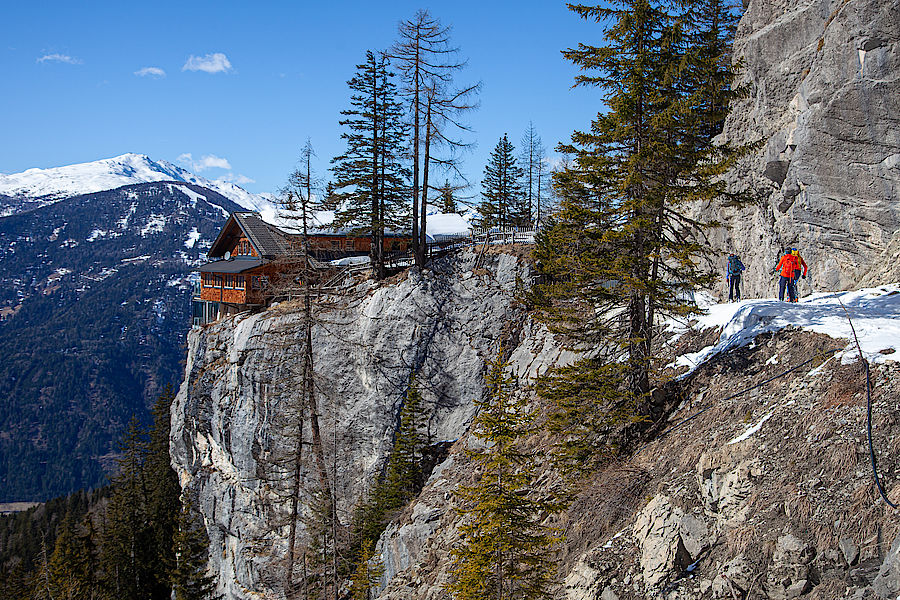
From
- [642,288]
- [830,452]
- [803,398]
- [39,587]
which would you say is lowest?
[39,587]

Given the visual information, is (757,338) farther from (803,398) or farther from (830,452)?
(830,452)

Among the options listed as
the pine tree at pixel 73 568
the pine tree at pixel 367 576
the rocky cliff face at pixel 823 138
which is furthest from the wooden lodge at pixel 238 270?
the rocky cliff face at pixel 823 138

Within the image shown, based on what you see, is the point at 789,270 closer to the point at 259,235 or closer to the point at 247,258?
the point at 259,235

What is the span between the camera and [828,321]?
42.3ft

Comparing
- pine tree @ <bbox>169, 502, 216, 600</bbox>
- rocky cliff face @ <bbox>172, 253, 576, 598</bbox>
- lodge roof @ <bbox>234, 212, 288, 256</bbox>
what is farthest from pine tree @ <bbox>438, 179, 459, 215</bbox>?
pine tree @ <bbox>169, 502, 216, 600</bbox>

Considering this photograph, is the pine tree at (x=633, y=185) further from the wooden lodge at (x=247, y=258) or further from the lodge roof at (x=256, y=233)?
the lodge roof at (x=256, y=233)

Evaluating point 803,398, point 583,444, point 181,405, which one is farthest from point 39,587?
point 803,398

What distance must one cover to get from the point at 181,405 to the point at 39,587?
1336 centimetres

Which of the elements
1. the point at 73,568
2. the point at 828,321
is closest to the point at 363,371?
the point at 828,321

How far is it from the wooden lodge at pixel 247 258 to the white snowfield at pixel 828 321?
65.4 feet

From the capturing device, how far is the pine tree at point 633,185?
41.4ft

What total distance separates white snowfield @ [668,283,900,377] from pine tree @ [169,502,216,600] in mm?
31206

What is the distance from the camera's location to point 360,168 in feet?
96.0

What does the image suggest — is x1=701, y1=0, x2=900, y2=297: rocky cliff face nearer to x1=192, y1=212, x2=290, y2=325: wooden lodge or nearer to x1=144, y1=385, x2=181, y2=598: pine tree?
x1=192, y1=212, x2=290, y2=325: wooden lodge
